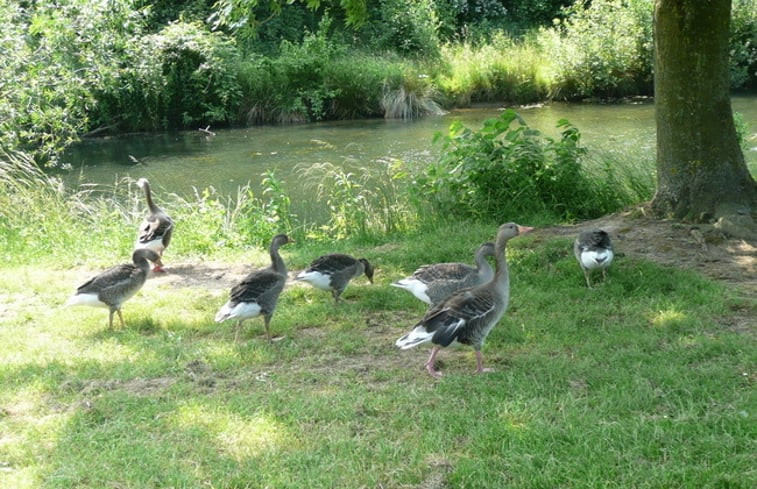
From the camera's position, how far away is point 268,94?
31.2 metres

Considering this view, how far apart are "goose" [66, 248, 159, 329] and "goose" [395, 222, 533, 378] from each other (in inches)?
134

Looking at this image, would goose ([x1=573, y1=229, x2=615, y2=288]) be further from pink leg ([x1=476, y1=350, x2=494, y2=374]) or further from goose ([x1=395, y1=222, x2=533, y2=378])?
pink leg ([x1=476, y1=350, x2=494, y2=374])

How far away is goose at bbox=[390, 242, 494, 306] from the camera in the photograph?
8.30 m

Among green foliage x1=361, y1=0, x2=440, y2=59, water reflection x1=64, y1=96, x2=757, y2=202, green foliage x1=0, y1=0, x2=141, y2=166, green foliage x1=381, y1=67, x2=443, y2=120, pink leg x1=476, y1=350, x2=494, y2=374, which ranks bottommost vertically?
pink leg x1=476, y1=350, x2=494, y2=374

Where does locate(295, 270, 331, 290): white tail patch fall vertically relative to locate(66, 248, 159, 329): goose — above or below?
below

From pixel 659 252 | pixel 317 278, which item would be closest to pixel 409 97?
pixel 659 252

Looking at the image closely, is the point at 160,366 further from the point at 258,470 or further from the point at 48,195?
the point at 48,195

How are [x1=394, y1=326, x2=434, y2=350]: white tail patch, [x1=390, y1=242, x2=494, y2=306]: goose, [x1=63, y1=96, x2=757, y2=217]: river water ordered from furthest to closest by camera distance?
[x1=63, y1=96, x2=757, y2=217]: river water, [x1=390, y1=242, x2=494, y2=306]: goose, [x1=394, y1=326, x2=434, y2=350]: white tail patch

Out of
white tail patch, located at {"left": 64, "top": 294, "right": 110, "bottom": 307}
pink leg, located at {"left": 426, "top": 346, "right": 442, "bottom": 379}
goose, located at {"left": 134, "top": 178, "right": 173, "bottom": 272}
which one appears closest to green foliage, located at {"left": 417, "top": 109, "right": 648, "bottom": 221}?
goose, located at {"left": 134, "top": 178, "right": 173, "bottom": 272}

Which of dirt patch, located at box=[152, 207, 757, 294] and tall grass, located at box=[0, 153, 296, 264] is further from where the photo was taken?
tall grass, located at box=[0, 153, 296, 264]

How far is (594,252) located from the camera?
8703 millimetres

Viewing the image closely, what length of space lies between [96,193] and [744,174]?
54.1 feet

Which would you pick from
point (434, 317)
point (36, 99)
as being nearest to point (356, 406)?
point (434, 317)

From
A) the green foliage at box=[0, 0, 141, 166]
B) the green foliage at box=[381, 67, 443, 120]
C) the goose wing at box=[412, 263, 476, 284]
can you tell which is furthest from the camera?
the green foliage at box=[381, 67, 443, 120]
